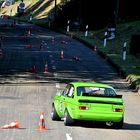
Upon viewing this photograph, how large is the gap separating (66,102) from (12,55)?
79.4ft

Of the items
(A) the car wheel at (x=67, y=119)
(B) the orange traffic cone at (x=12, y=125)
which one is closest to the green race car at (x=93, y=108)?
(A) the car wheel at (x=67, y=119)

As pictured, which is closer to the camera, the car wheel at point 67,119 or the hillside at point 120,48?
the car wheel at point 67,119

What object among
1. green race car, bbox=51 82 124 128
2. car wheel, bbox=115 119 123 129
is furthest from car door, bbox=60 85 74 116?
car wheel, bbox=115 119 123 129

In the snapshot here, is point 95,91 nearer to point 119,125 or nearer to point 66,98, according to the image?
point 66,98

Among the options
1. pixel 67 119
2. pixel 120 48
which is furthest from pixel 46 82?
pixel 120 48

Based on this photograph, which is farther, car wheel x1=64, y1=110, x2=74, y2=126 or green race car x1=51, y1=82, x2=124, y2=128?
car wheel x1=64, y1=110, x2=74, y2=126

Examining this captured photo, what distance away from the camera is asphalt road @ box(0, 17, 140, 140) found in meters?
17.5

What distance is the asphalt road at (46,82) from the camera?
17547mm

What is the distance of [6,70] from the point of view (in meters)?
35.5

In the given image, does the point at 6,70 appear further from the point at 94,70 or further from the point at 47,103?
the point at 47,103

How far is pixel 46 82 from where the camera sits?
31.0 m

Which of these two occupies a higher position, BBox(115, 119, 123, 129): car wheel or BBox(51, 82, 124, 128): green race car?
BBox(51, 82, 124, 128): green race car

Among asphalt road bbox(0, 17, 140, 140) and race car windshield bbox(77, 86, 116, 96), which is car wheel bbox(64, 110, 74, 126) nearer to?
asphalt road bbox(0, 17, 140, 140)

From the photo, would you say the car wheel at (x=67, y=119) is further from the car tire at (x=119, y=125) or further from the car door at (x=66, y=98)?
the car tire at (x=119, y=125)
